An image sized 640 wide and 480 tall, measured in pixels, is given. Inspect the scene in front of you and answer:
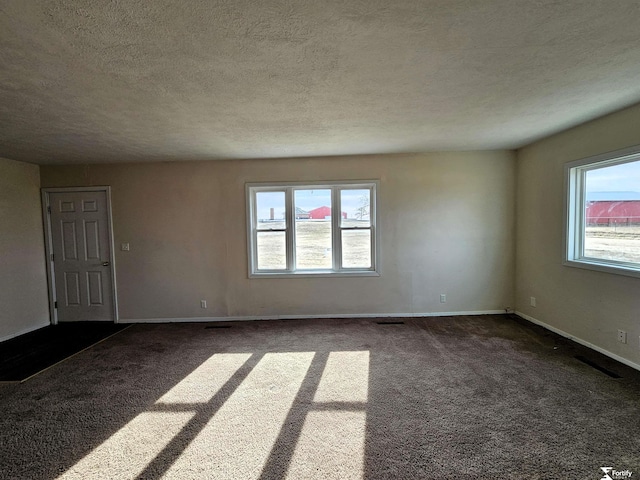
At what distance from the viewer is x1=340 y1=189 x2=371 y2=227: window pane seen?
443cm

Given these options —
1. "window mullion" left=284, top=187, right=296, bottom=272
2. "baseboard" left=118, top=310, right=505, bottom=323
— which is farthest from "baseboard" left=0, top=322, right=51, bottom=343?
"window mullion" left=284, top=187, right=296, bottom=272

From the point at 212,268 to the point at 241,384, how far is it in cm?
221

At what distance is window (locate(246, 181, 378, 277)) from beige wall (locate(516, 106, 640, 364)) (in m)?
2.15

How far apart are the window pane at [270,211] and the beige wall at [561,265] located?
3557 mm

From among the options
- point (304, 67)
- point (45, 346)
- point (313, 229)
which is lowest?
point (45, 346)

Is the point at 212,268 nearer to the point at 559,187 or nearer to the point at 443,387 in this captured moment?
the point at 443,387

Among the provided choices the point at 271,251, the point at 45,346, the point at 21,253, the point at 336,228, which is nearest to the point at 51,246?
the point at 21,253

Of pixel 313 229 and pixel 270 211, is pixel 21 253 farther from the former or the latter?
pixel 313 229

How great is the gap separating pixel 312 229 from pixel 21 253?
4.20 metres

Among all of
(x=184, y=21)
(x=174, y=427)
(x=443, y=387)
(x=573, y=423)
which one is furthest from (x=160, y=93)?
(x=573, y=423)

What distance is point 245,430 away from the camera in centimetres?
201

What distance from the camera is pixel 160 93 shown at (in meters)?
2.15

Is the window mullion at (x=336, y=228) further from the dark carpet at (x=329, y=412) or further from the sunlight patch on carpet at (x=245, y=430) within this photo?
the sunlight patch on carpet at (x=245, y=430)

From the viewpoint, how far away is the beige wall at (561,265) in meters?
2.75
